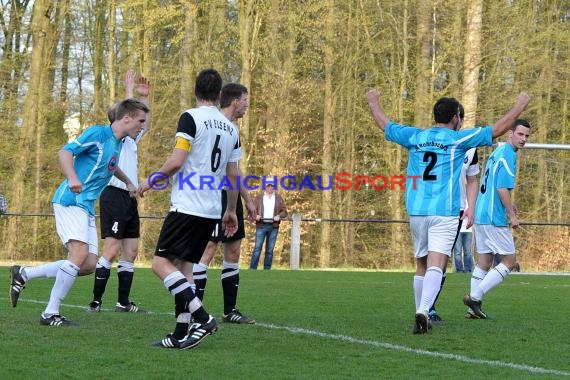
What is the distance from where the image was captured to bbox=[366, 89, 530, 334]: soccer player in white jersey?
7.81m

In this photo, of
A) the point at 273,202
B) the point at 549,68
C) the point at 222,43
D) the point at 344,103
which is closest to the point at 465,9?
the point at 549,68

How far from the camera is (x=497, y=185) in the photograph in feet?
33.4

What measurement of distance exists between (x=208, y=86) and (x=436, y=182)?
A: 7.30 feet

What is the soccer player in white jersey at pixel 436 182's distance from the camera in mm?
7812

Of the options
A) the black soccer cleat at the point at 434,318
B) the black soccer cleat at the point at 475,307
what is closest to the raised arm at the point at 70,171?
the black soccer cleat at the point at 434,318

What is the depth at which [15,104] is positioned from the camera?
32188 millimetres

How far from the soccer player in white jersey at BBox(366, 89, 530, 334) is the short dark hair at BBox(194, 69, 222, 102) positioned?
177 cm

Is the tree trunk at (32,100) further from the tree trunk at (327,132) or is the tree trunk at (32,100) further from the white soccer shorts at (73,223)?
the white soccer shorts at (73,223)

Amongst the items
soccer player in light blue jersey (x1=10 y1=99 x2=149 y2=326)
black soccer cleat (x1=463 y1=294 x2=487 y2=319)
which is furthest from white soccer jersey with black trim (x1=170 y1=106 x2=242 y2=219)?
black soccer cleat (x1=463 y1=294 x2=487 y2=319)

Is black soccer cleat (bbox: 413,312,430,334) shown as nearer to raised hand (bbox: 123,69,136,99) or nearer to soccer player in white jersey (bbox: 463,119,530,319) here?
soccer player in white jersey (bbox: 463,119,530,319)

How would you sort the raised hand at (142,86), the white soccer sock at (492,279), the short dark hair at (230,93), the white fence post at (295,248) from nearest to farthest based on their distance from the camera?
the short dark hair at (230,93), the raised hand at (142,86), the white soccer sock at (492,279), the white fence post at (295,248)

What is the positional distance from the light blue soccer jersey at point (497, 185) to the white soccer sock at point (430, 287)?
8.40 feet

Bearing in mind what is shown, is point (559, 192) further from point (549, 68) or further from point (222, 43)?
point (222, 43)

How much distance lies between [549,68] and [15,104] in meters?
17.4
